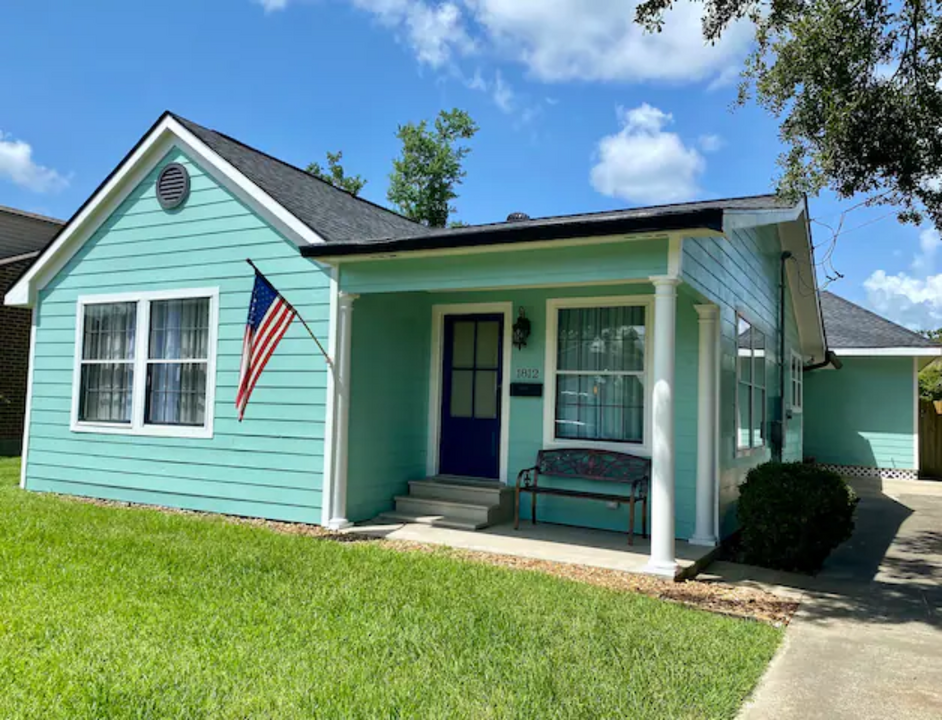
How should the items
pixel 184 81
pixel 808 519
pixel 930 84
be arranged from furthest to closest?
pixel 184 81
pixel 930 84
pixel 808 519

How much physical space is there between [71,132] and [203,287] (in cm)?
1132

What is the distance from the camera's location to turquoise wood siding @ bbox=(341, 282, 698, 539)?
7.62m

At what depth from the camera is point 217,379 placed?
852cm

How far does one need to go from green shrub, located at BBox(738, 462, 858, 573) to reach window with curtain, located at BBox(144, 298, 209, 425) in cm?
640

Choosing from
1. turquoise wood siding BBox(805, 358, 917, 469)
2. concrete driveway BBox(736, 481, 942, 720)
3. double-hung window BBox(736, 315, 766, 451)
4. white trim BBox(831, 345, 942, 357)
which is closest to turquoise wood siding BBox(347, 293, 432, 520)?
concrete driveway BBox(736, 481, 942, 720)

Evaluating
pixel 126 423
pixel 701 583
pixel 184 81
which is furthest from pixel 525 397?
pixel 184 81

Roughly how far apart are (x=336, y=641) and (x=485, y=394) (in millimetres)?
5110

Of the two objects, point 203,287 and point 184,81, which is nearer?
point 203,287

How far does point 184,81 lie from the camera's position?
13219 mm

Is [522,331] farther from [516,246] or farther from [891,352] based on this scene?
[891,352]

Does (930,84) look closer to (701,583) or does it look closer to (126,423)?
(701,583)

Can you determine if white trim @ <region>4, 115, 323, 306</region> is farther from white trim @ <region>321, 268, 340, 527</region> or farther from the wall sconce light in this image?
the wall sconce light

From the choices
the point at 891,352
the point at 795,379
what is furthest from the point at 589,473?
the point at 891,352

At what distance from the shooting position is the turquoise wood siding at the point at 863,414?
16.0 meters
